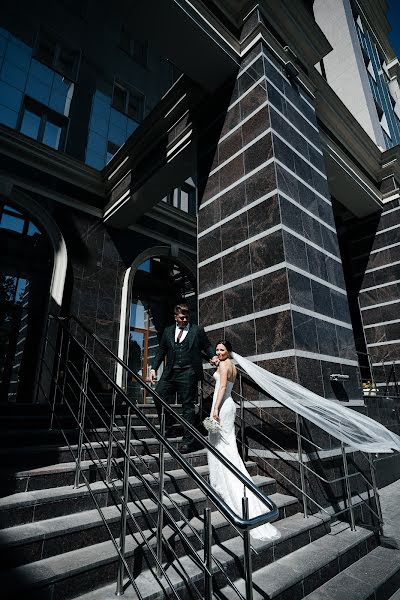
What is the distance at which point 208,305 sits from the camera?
18.9ft

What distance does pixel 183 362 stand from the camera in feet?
14.7

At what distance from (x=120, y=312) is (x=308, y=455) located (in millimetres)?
7074

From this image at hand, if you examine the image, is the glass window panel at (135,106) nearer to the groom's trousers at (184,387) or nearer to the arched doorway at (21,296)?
the arched doorway at (21,296)

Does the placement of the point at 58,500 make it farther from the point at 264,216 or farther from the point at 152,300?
the point at 152,300

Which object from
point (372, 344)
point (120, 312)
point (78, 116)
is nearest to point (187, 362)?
point (120, 312)

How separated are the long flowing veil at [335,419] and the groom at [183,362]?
3.26 ft

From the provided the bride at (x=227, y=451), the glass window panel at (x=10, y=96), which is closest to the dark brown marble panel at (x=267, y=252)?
the bride at (x=227, y=451)

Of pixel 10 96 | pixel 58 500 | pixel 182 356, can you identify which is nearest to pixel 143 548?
pixel 58 500

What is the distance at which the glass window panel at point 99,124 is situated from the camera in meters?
11.0

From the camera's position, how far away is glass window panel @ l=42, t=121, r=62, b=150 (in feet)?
31.7

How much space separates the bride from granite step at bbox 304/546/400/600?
0.54 meters

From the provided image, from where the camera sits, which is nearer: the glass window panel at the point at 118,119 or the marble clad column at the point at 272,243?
the marble clad column at the point at 272,243

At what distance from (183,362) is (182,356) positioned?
0.08 metres

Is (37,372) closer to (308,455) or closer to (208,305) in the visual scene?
(208,305)
